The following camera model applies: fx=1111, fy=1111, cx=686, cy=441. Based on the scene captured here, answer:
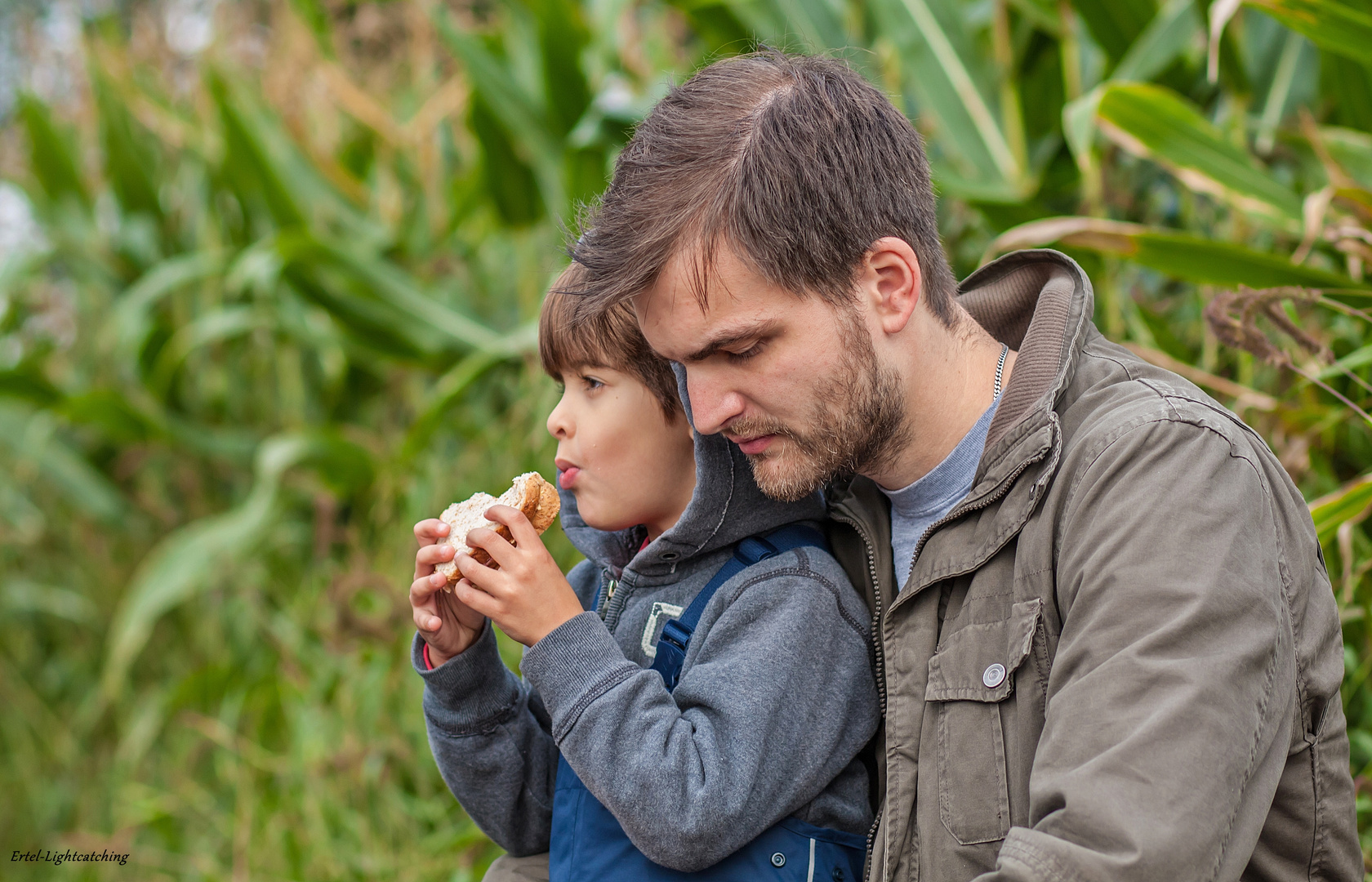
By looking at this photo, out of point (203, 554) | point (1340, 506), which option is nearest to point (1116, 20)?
point (1340, 506)

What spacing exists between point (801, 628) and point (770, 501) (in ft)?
0.71

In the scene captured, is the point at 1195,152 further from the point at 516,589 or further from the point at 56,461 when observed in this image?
the point at 56,461

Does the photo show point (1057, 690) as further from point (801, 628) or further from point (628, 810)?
point (628, 810)

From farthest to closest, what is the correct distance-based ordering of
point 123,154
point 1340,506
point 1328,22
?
point 123,154
point 1328,22
point 1340,506

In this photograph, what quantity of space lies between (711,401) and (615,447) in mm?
227

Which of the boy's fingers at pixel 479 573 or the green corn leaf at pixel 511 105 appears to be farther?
the green corn leaf at pixel 511 105

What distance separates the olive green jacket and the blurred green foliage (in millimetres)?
510

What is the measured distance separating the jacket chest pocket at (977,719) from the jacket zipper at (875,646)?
12cm

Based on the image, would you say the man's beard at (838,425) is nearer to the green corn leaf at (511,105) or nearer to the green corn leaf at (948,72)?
the green corn leaf at (948,72)

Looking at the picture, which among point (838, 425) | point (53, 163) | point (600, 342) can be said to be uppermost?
point (53, 163)

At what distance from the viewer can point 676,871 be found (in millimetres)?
1352

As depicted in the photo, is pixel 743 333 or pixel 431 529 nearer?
pixel 743 333

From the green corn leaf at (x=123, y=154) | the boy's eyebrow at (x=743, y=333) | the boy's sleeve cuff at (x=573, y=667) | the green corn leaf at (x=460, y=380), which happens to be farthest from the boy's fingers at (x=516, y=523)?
the green corn leaf at (x=123, y=154)

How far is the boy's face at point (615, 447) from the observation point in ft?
5.14
